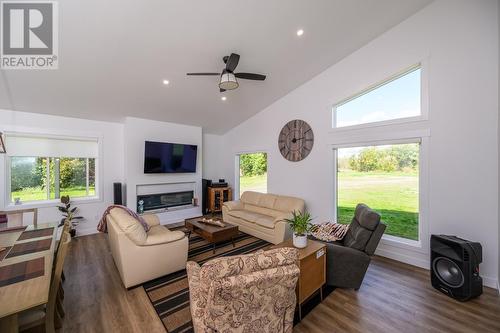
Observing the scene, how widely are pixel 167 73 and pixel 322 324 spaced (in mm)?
4160

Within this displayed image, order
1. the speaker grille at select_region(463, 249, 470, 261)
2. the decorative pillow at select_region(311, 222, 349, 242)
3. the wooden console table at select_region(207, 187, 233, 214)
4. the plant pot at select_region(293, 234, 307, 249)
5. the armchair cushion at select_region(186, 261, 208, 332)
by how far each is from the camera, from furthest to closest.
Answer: the wooden console table at select_region(207, 187, 233, 214)
the decorative pillow at select_region(311, 222, 349, 242)
the plant pot at select_region(293, 234, 307, 249)
the speaker grille at select_region(463, 249, 470, 261)
the armchair cushion at select_region(186, 261, 208, 332)

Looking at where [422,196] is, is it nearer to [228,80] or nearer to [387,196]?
[387,196]

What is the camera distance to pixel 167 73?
11.2 feet

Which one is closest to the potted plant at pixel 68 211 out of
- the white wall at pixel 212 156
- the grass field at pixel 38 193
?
the grass field at pixel 38 193

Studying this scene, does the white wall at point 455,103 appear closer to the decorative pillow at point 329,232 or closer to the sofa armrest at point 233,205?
the decorative pillow at point 329,232

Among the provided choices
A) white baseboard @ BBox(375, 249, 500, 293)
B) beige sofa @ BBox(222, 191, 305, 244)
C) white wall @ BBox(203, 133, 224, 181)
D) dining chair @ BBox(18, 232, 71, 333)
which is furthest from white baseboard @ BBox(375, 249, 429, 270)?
white wall @ BBox(203, 133, 224, 181)

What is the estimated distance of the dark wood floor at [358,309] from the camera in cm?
192

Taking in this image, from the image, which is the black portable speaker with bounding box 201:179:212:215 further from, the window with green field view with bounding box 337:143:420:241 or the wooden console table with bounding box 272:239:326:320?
the wooden console table with bounding box 272:239:326:320

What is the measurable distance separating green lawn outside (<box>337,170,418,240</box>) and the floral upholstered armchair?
2.98m

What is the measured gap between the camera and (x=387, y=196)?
143 inches

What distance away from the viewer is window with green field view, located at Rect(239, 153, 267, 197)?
5.77 metres

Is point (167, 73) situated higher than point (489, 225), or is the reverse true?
point (167, 73)

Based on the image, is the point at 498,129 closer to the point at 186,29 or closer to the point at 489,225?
the point at 489,225

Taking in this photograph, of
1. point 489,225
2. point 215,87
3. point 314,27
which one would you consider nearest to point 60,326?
Result: point 215,87
